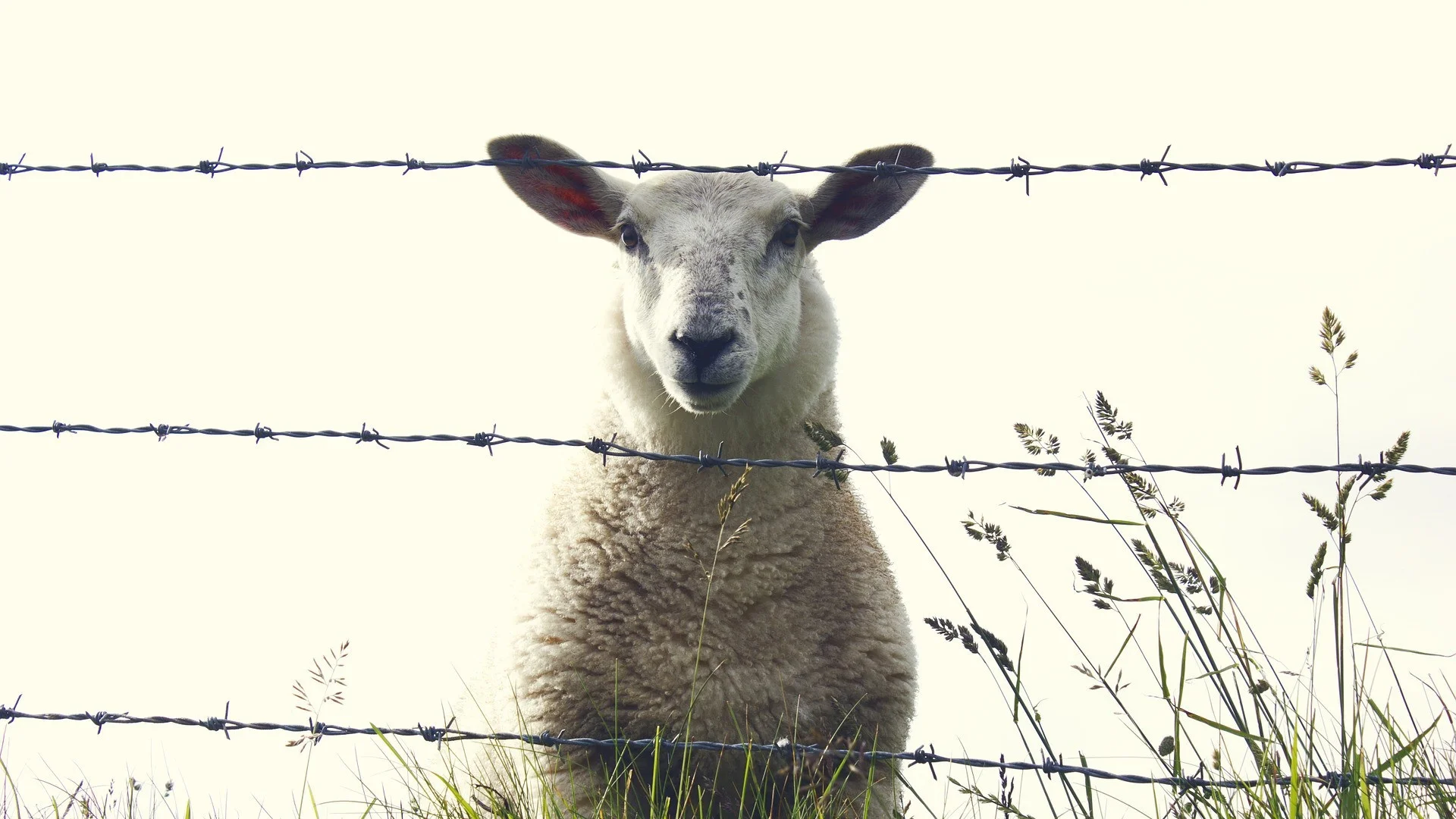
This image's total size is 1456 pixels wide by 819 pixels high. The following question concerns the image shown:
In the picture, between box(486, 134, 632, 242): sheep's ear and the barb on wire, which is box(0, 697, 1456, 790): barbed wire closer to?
the barb on wire

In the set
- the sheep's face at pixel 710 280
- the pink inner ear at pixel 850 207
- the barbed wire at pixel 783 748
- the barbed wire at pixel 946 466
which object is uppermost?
the pink inner ear at pixel 850 207

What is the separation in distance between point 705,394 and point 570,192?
4.63ft

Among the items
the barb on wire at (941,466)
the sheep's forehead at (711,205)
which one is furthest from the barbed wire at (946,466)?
the sheep's forehead at (711,205)

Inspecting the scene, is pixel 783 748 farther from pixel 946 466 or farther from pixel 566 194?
pixel 566 194

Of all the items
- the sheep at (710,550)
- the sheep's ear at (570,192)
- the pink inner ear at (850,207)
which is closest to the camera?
the sheep at (710,550)

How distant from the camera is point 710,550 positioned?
405cm

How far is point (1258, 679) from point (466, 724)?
Answer: 2.80m

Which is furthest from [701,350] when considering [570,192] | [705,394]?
[570,192]

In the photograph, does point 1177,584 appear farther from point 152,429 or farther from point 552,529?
point 152,429

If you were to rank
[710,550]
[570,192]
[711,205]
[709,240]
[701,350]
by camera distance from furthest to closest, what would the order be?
[570,192] → [711,205] → [709,240] → [710,550] → [701,350]

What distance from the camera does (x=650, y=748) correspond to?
144 inches

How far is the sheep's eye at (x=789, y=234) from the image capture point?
4.54 meters

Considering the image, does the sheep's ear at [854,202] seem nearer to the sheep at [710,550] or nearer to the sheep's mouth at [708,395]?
the sheep at [710,550]

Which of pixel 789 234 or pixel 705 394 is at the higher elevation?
pixel 789 234
